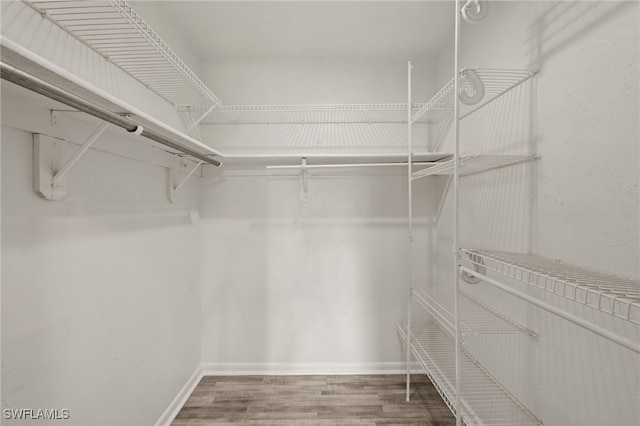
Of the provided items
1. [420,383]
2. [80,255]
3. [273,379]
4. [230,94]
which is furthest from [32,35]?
[420,383]

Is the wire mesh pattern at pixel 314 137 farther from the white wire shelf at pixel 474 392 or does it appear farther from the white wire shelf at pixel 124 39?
the white wire shelf at pixel 474 392

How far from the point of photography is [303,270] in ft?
7.39

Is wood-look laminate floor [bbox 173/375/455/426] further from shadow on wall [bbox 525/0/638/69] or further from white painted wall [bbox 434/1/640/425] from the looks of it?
shadow on wall [bbox 525/0/638/69]

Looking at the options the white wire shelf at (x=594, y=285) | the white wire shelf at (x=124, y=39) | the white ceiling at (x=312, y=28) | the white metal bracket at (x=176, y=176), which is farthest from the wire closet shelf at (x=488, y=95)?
the white metal bracket at (x=176, y=176)

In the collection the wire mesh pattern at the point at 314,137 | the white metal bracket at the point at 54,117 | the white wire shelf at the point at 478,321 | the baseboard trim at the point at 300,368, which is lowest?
the baseboard trim at the point at 300,368

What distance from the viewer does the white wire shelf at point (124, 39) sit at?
0.96 meters

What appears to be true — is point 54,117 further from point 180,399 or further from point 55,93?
point 180,399

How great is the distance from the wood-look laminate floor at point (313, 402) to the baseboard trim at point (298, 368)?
45 millimetres

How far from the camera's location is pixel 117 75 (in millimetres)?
1312

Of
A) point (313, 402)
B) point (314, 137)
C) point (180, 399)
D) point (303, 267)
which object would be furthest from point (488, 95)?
point (180, 399)

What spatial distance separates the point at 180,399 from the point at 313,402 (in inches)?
33.6

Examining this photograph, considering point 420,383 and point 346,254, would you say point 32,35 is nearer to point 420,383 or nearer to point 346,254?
point 346,254

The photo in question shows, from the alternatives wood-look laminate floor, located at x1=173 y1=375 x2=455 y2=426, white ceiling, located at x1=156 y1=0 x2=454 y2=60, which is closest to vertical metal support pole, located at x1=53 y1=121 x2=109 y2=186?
white ceiling, located at x1=156 y1=0 x2=454 y2=60

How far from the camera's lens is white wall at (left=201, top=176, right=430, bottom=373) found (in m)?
2.24
